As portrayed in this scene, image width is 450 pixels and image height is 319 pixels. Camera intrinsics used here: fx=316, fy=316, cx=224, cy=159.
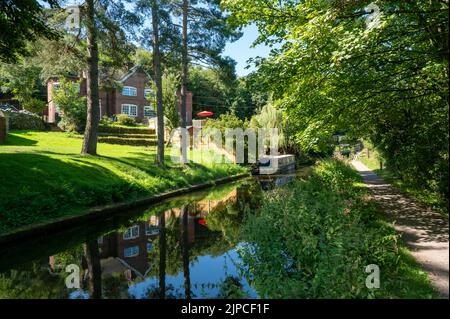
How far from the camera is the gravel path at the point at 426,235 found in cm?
439

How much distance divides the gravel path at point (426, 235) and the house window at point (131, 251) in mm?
6532

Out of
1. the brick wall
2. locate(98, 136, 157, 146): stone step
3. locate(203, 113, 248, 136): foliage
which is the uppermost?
the brick wall

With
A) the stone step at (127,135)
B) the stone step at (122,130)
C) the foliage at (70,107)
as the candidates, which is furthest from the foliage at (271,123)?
the foliage at (70,107)

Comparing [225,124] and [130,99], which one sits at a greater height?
[130,99]

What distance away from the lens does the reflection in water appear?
20.9 feet

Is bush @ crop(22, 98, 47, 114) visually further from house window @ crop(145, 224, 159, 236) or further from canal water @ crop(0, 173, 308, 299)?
house window @ crop(145, 224, 159, 236)

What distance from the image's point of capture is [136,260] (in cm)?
830

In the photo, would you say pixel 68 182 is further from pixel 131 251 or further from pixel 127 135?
pixel 127 135

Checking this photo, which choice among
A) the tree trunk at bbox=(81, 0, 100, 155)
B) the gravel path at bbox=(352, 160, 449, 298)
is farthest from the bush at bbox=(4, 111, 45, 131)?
the gravel path at bbox=(352, 160, 449, 298)

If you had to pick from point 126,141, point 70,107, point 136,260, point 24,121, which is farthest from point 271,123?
point 136,260

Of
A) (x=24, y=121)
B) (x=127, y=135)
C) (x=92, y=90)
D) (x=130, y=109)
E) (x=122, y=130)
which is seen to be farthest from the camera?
(x=130, y=109)

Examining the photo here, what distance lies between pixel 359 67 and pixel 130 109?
129 feet

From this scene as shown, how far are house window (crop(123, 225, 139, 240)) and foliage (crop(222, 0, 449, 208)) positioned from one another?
6.19 m

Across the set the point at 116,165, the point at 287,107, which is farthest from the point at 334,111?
the point at 116,165
